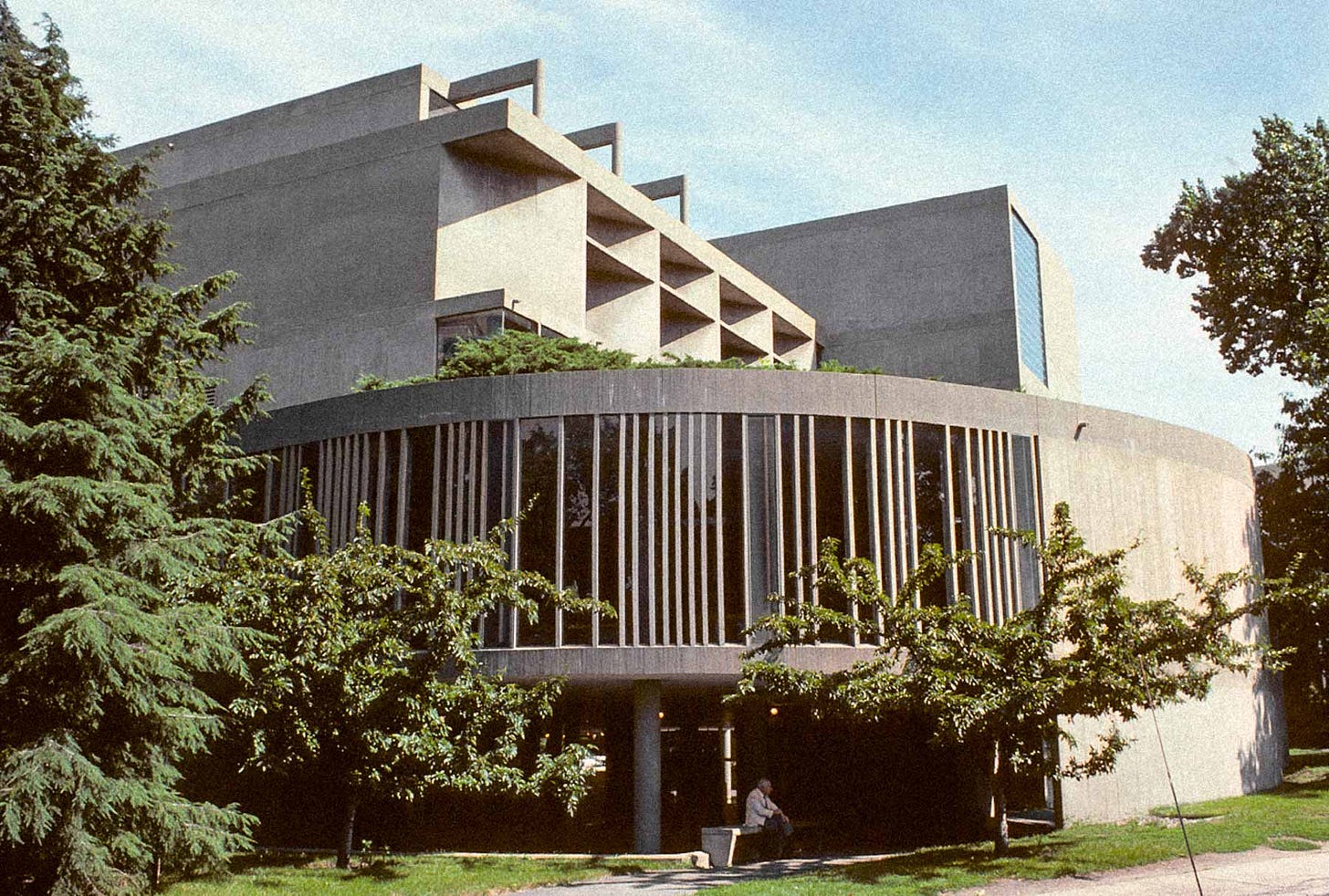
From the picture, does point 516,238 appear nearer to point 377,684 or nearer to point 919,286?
point 377,684

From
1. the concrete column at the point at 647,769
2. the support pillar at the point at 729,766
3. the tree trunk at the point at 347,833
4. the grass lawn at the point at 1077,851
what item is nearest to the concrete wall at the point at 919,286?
the support pillar at the point at 729,766

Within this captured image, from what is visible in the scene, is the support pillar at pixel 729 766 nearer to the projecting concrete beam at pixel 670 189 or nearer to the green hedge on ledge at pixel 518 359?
the green hedge on ledge at pixel 518 359

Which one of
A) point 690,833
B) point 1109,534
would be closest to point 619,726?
point 690,833

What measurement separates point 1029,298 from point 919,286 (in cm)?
438

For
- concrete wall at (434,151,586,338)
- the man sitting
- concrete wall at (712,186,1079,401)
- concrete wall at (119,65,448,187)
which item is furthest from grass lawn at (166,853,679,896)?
concrete wall at (712,186,1079,401)

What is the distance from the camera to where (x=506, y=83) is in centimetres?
3484

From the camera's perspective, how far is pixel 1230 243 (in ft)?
108

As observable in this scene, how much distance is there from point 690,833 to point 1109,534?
1054cm

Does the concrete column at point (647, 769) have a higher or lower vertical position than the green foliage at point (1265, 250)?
lower

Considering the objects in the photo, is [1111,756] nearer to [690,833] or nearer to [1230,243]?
[690,833]

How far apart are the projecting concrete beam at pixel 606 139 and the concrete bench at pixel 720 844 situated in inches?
923

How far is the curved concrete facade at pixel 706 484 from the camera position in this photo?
21.2 metres

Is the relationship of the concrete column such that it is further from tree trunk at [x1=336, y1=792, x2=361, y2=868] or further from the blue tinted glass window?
the blue tinted glass window

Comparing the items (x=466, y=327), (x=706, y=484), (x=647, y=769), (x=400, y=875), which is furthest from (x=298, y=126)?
(x=400, y=875)
